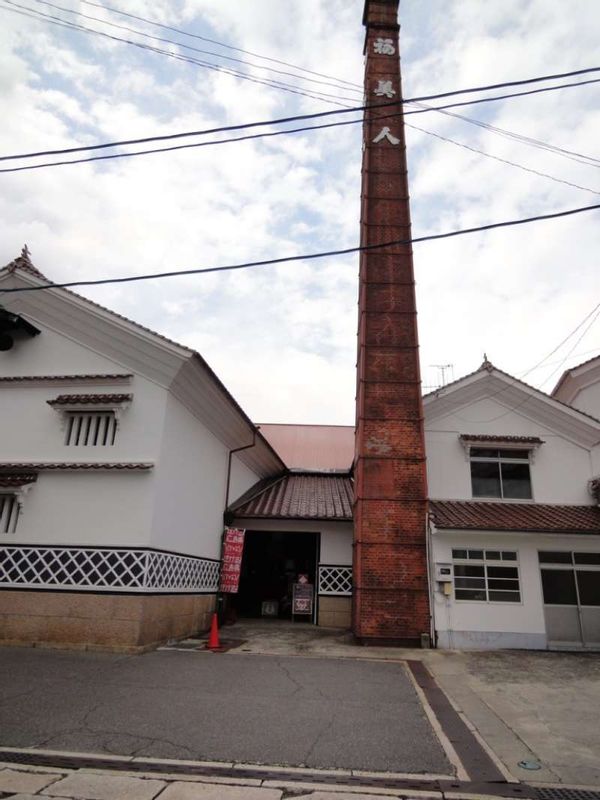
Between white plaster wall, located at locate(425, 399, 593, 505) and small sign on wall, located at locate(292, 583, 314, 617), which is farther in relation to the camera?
small sign on wall, located at locate(292, 583, 314, 617)

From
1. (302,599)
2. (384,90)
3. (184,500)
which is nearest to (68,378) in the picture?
(184,500)

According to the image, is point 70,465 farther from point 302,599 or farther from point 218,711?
point 302,599

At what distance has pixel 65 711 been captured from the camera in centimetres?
614

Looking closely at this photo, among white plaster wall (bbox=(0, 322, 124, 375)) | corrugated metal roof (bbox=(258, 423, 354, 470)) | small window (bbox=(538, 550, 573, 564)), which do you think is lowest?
small window (bbox=(538, 550, 573, 564))

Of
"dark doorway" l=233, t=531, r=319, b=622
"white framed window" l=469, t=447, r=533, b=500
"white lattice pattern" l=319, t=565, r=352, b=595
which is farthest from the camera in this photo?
"dark doorway" l=233, t=531, r=319, b=622

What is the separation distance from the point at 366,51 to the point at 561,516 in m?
16.5

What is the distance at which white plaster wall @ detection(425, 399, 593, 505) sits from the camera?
46.7 feet

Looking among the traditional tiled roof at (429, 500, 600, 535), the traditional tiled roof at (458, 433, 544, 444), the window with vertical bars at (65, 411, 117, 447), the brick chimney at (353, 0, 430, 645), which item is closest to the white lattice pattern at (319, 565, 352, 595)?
the brick chimney at (353, 0, 430, 645)

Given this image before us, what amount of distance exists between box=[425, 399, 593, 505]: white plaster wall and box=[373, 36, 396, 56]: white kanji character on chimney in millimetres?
12679

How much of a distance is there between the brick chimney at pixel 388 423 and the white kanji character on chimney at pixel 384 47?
2375 mm

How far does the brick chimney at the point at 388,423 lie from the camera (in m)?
12.3

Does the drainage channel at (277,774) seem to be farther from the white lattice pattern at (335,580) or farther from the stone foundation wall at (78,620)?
the white lattice pattern at (335,580)

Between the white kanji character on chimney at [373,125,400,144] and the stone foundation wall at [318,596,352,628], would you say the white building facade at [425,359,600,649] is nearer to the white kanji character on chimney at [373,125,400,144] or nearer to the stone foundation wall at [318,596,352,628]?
the stone foundation wall at [318,596,352,628]

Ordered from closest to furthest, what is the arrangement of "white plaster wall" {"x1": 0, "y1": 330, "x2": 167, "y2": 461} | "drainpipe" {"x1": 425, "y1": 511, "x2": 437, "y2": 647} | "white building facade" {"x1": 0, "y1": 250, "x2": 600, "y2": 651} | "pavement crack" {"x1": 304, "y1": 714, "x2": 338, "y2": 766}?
"pavement crack" {"x1": 304, "y1": 714, "x2": 338, "y2": 766} < "white building facade" {"x1": 0, "y1": 250, "x2": 600, "y2": 651} < "white plaster wall" {"x1": 0, "y1": 330, "x2": 167, "y2": 461} < "drainpipe" {"x1": 425, "y1": 511, "x2": 437, "y2": 647}
